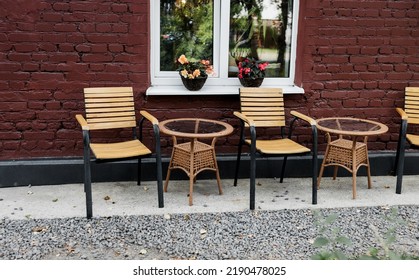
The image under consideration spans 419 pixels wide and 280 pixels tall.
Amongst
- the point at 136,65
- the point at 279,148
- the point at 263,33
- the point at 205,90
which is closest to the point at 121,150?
the point at 136,65

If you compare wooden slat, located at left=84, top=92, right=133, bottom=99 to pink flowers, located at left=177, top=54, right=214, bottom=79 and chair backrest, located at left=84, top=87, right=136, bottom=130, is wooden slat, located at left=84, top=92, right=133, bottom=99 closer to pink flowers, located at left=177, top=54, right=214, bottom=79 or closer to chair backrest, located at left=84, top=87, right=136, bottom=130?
chair backrest, located at left=84, top=87, right=136, bottom=130

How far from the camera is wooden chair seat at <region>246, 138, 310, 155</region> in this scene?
15.4ft

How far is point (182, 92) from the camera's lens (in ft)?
17.1

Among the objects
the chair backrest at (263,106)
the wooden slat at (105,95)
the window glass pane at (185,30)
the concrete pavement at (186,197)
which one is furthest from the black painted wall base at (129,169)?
the window glass pane at (185,30)

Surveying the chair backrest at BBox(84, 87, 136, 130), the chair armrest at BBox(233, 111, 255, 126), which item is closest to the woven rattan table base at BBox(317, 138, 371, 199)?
the chair armrest at BBox(233, 111, 255, 126)

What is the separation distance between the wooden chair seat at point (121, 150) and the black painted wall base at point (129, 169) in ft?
1.63

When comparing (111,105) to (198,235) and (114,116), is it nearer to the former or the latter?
(114,116)

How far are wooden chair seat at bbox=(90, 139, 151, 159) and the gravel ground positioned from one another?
54 centimetres

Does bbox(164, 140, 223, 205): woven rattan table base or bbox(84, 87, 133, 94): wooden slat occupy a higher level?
bbox(84, 87, 133, 94): wooden slat

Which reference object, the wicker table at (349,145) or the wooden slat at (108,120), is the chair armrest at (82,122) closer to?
the wooden slat at (108,120)

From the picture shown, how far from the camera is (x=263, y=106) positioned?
5.23 metres

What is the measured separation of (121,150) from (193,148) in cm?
66

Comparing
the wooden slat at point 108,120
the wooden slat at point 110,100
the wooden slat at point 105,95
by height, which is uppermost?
the wooden slat at point 105,95

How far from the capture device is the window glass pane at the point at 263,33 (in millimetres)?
5508
